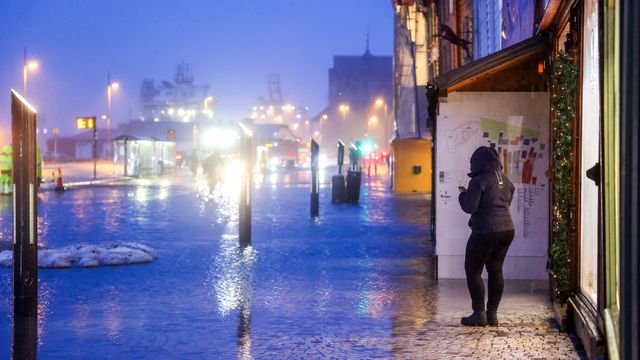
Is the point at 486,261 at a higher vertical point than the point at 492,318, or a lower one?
higher

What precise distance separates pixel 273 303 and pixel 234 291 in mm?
1040

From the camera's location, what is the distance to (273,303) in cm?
1077

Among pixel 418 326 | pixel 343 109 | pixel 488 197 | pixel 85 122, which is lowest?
pixel 418 326

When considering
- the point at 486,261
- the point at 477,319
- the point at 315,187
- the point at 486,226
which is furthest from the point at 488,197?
the point at 315,187

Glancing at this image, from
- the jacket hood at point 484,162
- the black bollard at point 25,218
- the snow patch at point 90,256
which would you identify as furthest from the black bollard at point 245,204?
the jacket hood at point 484,162

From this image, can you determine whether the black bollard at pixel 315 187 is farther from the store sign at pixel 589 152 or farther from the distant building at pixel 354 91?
the distant building at pixel 354 91

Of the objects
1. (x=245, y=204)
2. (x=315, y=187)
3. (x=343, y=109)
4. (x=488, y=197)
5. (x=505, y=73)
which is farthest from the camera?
(x=343, y=109)

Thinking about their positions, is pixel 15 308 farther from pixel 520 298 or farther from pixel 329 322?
pixel 520 298

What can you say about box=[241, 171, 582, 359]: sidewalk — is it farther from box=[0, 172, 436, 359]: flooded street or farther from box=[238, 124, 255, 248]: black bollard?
box=[238, 124, 255, 248]: black bollard

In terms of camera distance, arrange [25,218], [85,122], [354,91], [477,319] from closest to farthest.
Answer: [477,319] → [25,218] → [85,122] → [354,91]

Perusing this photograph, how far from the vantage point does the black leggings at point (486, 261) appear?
930 centimetres

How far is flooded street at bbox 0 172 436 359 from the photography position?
859cm

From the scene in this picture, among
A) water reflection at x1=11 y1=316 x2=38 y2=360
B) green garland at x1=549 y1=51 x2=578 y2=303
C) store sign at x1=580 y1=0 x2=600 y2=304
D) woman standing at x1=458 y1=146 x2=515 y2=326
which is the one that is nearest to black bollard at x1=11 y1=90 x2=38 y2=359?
water reflection at x1=11 y1=316 x2=38 y2=360

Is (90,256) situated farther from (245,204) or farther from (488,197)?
(488,197)
